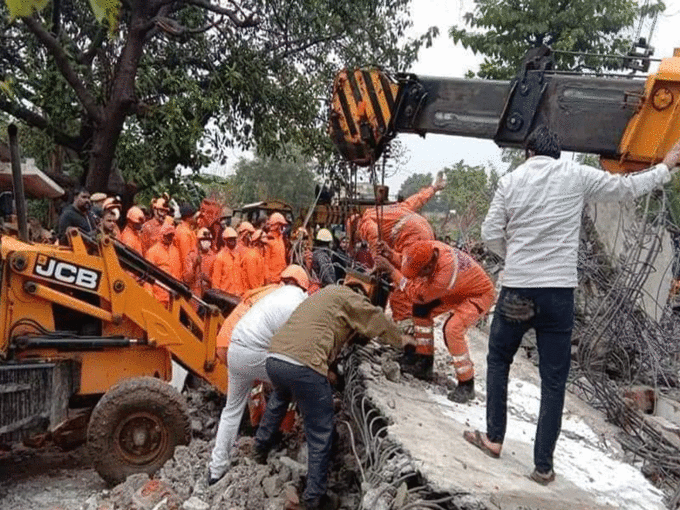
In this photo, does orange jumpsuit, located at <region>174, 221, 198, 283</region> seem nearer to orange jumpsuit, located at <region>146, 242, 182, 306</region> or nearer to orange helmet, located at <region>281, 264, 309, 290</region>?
orange jumpsuit, located at <region>146, 242, 182, 306</region>

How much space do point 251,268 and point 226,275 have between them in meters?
0.33

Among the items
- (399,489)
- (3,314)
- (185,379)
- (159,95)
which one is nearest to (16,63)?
(159,95)

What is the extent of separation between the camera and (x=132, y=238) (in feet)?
29.7

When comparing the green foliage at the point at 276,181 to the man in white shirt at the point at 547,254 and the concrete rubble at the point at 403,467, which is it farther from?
the man in white shirt at the point at 547,254

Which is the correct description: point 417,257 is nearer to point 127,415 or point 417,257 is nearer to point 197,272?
point 127,415

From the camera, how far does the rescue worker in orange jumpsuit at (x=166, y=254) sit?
342 inches

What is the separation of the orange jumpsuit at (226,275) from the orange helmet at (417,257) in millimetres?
3749

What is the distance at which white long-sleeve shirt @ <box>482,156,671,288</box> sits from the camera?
151 inches

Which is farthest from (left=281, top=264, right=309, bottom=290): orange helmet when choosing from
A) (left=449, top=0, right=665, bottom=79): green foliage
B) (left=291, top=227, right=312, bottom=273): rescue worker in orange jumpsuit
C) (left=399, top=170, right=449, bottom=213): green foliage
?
(left=449, top=0, right=665, bottom=79): green foliage

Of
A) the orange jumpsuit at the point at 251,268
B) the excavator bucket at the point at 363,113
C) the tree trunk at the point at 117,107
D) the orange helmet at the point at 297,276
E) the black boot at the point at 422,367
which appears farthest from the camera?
the tree trunk at the point at 117,107

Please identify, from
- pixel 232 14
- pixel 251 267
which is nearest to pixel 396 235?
pixel 251 267

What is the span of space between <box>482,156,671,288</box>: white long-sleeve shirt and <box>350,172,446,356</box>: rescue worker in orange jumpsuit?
2.31 metres

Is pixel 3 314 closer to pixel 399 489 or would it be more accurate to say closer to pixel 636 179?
pixel 399 489

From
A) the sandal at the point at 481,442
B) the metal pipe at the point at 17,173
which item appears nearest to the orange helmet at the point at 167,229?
the metal pipe at the point at 17,173
